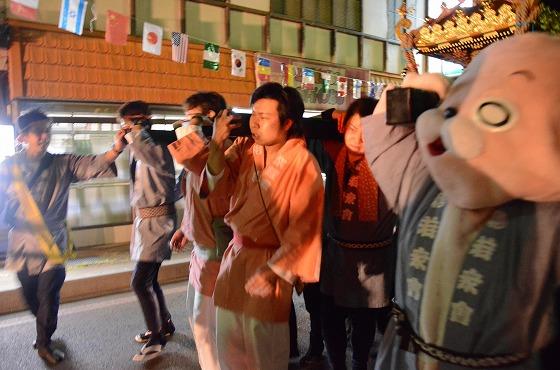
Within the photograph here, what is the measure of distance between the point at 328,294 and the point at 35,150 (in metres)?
2.47

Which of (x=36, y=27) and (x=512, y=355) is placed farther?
(x=36, y=27)

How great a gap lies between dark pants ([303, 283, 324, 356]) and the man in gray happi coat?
71.4 inches

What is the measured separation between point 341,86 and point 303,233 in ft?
25.2

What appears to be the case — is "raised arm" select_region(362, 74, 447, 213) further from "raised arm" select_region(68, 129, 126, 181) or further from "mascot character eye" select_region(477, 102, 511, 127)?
"raised arm" select_region(68, 129, 126, 181)

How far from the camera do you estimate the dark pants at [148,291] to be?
3.24 m

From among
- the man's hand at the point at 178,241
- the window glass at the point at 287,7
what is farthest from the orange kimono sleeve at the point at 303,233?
the window glass at the point at 287,7

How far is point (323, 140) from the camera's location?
274 centimetres

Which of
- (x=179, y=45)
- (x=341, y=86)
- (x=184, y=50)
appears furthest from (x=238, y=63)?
(x=341, y=86)

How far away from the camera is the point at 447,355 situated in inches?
48.4

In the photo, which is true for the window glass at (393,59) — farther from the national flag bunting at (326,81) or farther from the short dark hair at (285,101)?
the short dark hair at (285,101)

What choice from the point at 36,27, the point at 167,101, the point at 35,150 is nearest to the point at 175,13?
the point at 167,101

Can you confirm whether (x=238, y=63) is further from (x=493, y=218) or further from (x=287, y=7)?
(x=493, y=218)

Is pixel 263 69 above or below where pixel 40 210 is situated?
above

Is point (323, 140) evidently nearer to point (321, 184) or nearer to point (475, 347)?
point (321, 184)
